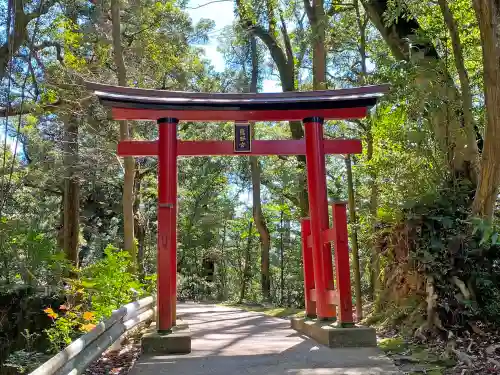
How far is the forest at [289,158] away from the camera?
5.48 meters

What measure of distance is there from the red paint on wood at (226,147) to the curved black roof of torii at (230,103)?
48cm

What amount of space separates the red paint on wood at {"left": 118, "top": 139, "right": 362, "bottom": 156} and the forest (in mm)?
882

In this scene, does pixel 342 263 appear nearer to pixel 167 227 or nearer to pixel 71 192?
pixel 167 227

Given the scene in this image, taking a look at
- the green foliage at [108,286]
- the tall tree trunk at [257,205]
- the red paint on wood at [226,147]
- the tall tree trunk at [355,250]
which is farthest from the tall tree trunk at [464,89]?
the tall tree trunk at [257,205]

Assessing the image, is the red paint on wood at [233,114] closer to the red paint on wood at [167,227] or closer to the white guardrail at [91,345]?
the red paint on wood at [167,227]

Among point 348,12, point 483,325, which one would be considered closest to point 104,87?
point 483,325

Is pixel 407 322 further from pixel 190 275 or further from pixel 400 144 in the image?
pixel 190 275

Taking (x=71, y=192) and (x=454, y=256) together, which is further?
(x=71, y=192)

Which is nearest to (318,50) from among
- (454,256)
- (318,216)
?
(318,216)

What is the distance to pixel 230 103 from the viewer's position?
6.60 m

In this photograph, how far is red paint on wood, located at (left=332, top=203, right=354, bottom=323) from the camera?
214 inches

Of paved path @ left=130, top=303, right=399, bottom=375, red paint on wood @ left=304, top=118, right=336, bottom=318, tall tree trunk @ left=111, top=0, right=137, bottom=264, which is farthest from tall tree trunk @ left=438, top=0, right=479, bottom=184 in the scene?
tall tree trunk @ left=111, top=0, right=137, bottom=264

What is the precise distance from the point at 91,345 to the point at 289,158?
10.9 m

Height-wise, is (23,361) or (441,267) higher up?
(441,267)
